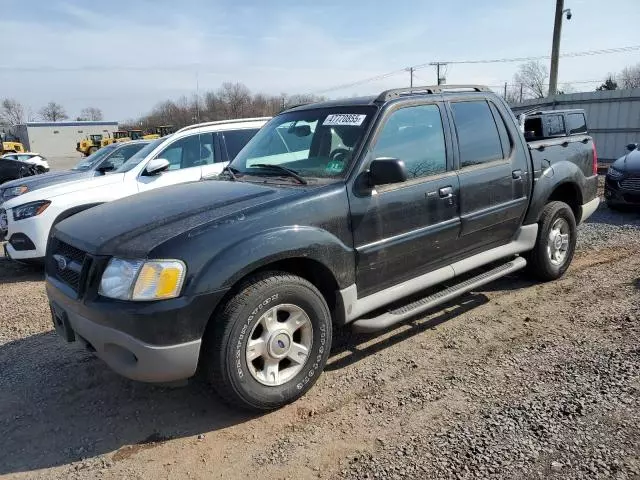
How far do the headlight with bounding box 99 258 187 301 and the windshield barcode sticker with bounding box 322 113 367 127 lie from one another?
1.78 m

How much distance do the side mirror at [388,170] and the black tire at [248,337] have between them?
34.4 inches

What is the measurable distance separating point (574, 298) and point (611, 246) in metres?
2.40

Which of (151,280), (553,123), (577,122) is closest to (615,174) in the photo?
(553,123)

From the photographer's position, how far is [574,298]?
4.96 metres

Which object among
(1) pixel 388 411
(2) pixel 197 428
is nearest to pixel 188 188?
(2) pixel 197 428

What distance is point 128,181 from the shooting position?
7184mm

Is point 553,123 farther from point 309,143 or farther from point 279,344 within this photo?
point 279,344

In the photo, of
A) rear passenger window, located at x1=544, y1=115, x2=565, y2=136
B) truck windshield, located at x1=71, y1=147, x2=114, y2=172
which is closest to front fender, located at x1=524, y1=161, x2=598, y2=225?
rear passenger window, located at x1=544, y1=115, x2=565, y2=136

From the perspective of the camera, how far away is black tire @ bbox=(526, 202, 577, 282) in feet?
16.9

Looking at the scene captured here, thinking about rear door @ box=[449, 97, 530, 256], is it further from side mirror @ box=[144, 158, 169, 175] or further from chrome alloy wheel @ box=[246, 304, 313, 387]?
side mirror @ box=[144, 158, 169, 175]

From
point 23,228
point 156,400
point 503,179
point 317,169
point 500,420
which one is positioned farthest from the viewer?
point 23,228

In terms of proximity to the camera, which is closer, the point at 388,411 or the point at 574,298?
the point at 388,411

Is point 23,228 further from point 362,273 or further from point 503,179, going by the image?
point 503,179

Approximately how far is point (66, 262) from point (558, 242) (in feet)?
15.3
